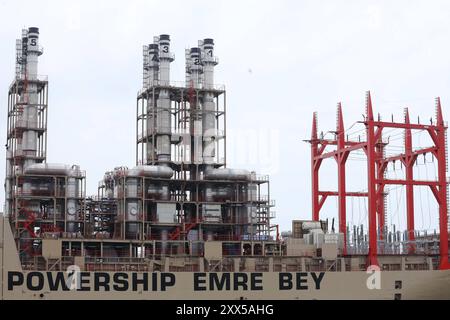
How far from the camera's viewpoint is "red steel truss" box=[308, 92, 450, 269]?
56.4 meters

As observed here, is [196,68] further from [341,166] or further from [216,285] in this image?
[216,285]

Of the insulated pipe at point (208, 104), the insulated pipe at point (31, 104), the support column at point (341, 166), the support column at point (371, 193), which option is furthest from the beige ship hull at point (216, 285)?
the insulated pipe at point (31, 104)

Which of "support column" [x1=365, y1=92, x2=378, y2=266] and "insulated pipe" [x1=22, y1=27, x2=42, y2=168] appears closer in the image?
"support column" [x1=365, y1=92, x2=378, y2=266]

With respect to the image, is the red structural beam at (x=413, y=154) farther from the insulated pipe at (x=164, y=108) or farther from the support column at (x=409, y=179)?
the insulated pipe at (x=164, y=108)

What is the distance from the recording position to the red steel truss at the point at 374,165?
2221 inches

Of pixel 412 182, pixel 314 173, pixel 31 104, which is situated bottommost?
pixel 412 182

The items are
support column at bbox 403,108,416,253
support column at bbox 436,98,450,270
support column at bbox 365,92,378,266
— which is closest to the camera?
support column at bbox 365,92,378,266

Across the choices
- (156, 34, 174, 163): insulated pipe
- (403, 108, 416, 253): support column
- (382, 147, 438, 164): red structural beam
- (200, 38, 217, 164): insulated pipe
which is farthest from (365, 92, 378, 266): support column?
(156, 34, 174, 163): insulated pipe

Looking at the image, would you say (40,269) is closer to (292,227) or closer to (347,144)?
(292,227)

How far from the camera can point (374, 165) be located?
56531 millimetres

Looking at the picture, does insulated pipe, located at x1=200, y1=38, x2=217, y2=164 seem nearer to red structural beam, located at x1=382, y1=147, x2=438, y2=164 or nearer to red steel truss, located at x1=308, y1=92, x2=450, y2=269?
red steel truss, located at x1=308, y1=92, x2=450, y2=269

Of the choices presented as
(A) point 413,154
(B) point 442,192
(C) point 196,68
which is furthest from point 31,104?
(B) point 442,192

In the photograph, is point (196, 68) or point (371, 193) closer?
point (371, 193)
